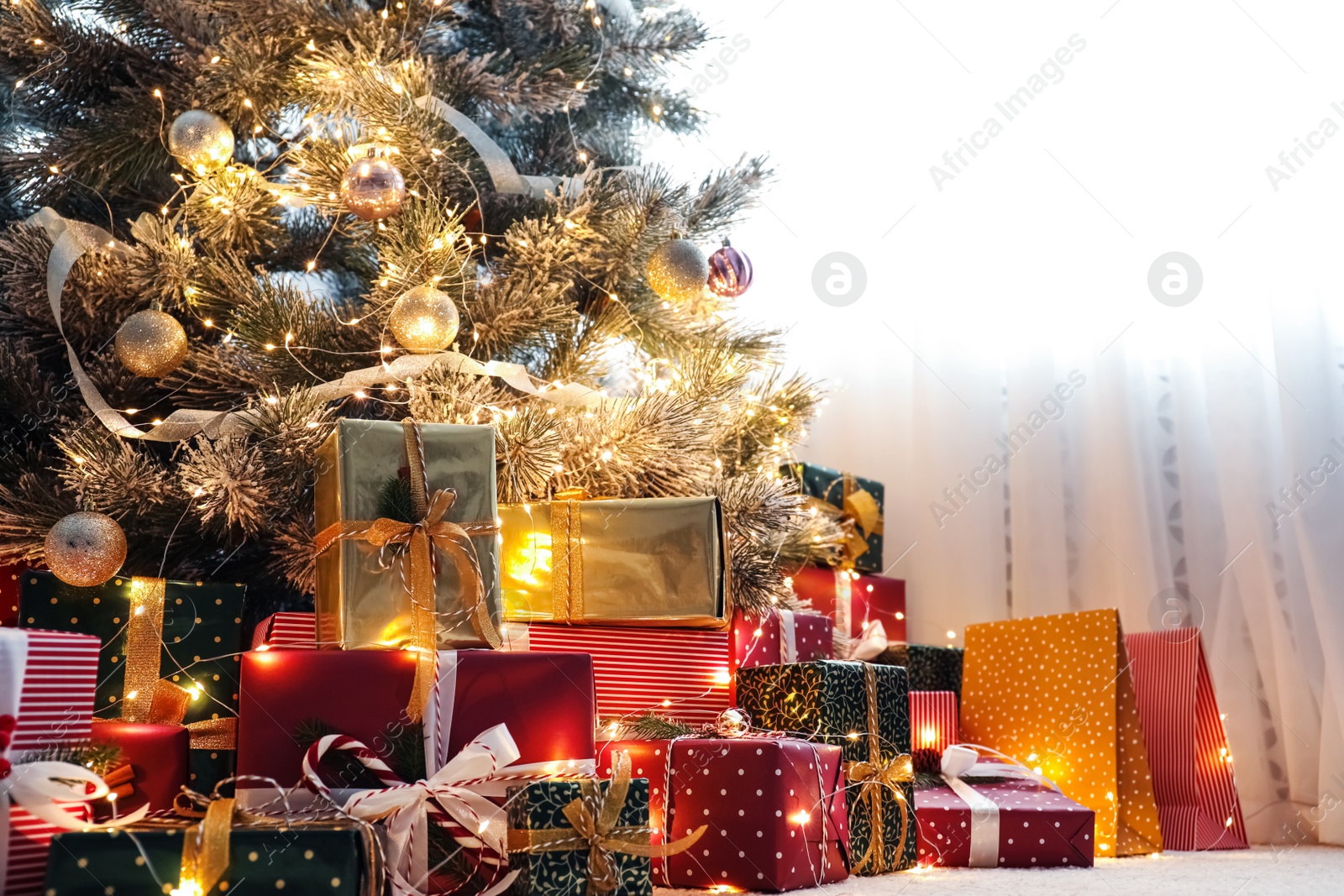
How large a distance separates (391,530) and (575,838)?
16.2 inches

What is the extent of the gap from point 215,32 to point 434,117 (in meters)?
0.35

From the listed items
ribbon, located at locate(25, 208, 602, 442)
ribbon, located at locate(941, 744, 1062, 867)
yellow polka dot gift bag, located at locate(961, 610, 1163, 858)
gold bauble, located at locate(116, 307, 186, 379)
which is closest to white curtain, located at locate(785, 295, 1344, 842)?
yellow polka dot gift bag, located at locate(961, 610, 1163, 858)

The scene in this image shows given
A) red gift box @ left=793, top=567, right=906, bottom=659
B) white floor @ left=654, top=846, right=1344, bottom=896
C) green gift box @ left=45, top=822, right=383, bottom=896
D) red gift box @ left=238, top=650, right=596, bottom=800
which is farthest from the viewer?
red gift box @ left=793, top=567, right=906, bottom=659

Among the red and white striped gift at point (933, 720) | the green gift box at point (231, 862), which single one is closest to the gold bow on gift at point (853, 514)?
the red and white striped gift at point (933, 720)

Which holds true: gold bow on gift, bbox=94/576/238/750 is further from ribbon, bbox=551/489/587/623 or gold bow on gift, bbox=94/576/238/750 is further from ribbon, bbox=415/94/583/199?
ribbon, bbox=415/94/583/199

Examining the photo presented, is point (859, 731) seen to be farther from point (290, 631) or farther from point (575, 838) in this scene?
point (290, 631)

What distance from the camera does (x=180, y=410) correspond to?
1.47 m

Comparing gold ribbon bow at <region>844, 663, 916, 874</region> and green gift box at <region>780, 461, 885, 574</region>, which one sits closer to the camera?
gold ribbon bow at <region>844, 663, 916, 874</region>

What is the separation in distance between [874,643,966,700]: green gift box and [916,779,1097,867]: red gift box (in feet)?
1.32

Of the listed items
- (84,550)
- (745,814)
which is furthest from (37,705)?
(745,814)

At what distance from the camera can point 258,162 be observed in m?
1.79

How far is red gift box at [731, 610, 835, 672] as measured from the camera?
1586 mm

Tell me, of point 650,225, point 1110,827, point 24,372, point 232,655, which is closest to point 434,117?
point 650,225

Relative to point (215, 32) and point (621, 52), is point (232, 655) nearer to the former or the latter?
point (215, 32)
